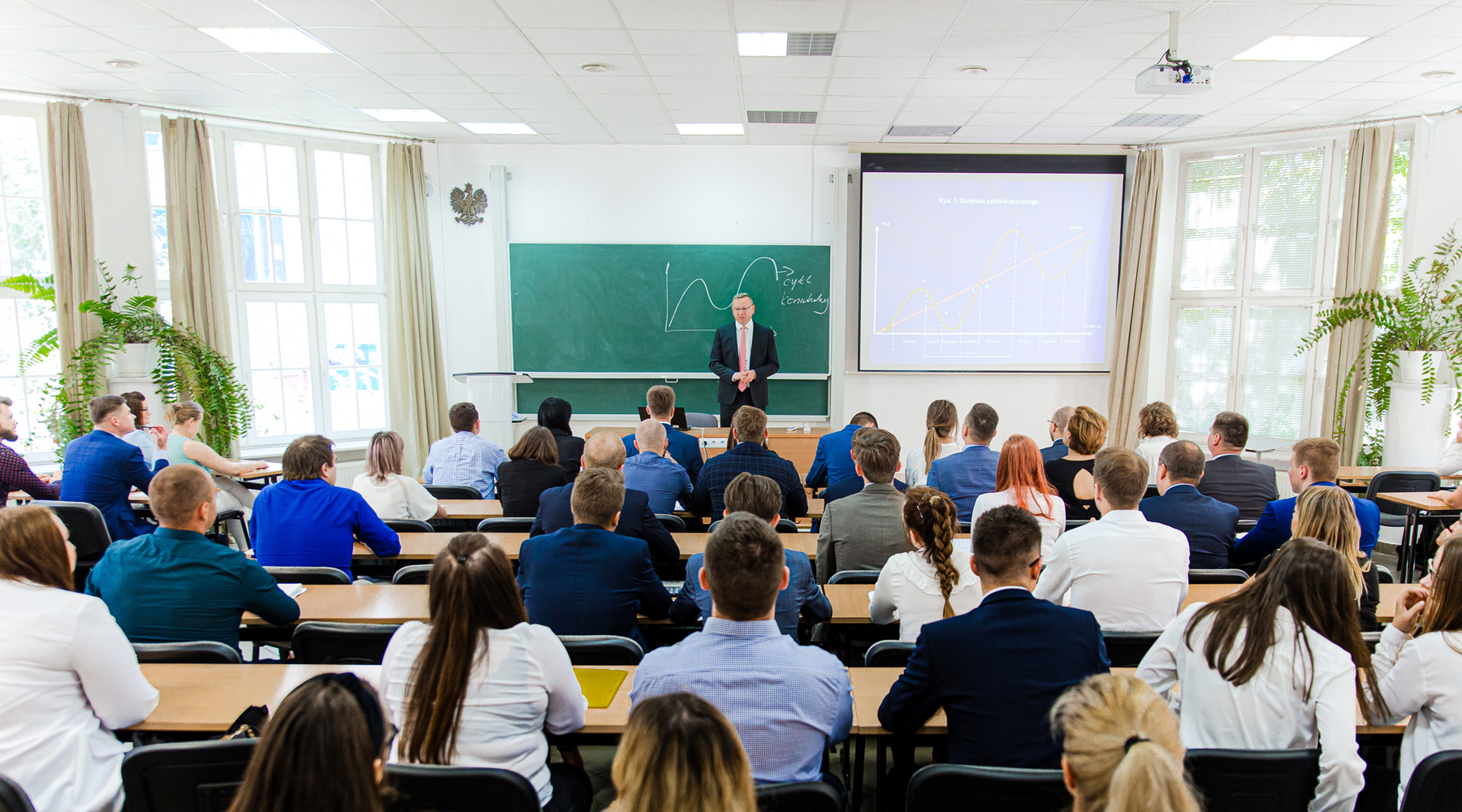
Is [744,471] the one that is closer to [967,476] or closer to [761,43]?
[967,476]

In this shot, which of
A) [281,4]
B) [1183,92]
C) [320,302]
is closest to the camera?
[281,4]

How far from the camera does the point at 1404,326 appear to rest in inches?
247

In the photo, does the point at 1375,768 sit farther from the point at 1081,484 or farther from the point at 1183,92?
the point at 1183,92

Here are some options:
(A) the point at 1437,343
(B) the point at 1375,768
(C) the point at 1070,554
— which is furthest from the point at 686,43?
(A) the point at 1437,343

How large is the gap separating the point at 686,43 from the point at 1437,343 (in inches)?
251

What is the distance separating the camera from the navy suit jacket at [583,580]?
254 centimetres

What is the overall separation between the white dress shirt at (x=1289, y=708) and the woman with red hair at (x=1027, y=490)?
1.31 metres

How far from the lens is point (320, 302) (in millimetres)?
7445

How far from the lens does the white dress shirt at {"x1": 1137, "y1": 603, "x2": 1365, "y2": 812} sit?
166 centimetres

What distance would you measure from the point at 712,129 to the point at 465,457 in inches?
148

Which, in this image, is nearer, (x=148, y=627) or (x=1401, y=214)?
(x=148, y=627)

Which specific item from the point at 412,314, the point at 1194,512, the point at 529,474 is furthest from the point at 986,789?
the point at 412,314

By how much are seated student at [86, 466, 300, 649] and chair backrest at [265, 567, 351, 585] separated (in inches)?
23.8

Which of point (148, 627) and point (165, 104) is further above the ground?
point (165, 104)
